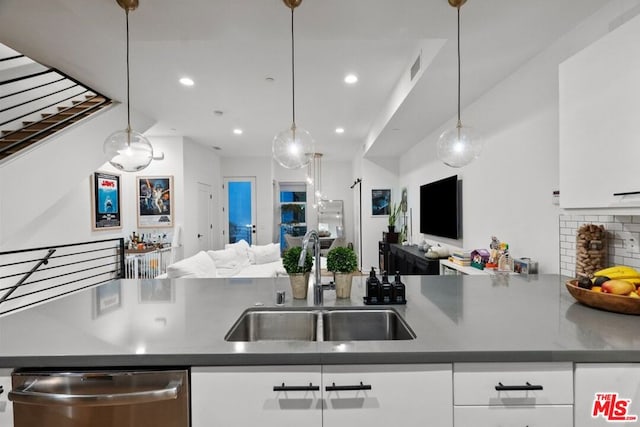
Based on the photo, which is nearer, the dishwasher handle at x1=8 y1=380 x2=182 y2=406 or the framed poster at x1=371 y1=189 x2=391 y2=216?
the dishwasher handle at x1=8 y1=380 x2=182 y2=406

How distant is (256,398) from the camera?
96cm

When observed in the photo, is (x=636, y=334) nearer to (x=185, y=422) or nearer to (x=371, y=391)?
(x=371, y=391)

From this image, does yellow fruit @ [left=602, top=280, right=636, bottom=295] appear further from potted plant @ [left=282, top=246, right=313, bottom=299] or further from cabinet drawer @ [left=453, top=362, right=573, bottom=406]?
potted plant @ [left=282, top=246, right=313, bottom=299]

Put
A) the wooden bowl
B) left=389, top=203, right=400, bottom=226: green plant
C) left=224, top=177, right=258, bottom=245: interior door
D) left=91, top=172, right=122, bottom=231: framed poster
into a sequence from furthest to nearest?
left=224, top=177, right=258, bottom=245: interior door → left=389, top=203, right=400, bottom=226: green plant → left=91, top=172, right=122, bottom=231: framed poster → the wooden bowl

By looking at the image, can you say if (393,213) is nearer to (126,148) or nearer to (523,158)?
(523,158)

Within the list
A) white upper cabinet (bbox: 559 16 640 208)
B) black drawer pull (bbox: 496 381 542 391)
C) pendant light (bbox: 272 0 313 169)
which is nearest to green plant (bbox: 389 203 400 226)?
pendant light (bbox: 272 0 313 169)

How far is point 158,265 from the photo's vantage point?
5242 mm

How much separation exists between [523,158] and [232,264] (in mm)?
3809

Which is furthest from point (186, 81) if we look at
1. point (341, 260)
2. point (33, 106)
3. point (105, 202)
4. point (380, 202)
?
point (380, 202)

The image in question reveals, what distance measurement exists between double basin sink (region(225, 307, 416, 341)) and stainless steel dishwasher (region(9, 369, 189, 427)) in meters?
0.43

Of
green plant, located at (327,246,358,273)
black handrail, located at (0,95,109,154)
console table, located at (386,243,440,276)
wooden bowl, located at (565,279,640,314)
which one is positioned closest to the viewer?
wooden bowl, located at (565,279,640,314)

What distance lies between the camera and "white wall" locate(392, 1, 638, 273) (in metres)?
2.13

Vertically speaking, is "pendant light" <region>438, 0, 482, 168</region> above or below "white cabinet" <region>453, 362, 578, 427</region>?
above

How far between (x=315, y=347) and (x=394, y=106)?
130 inches
